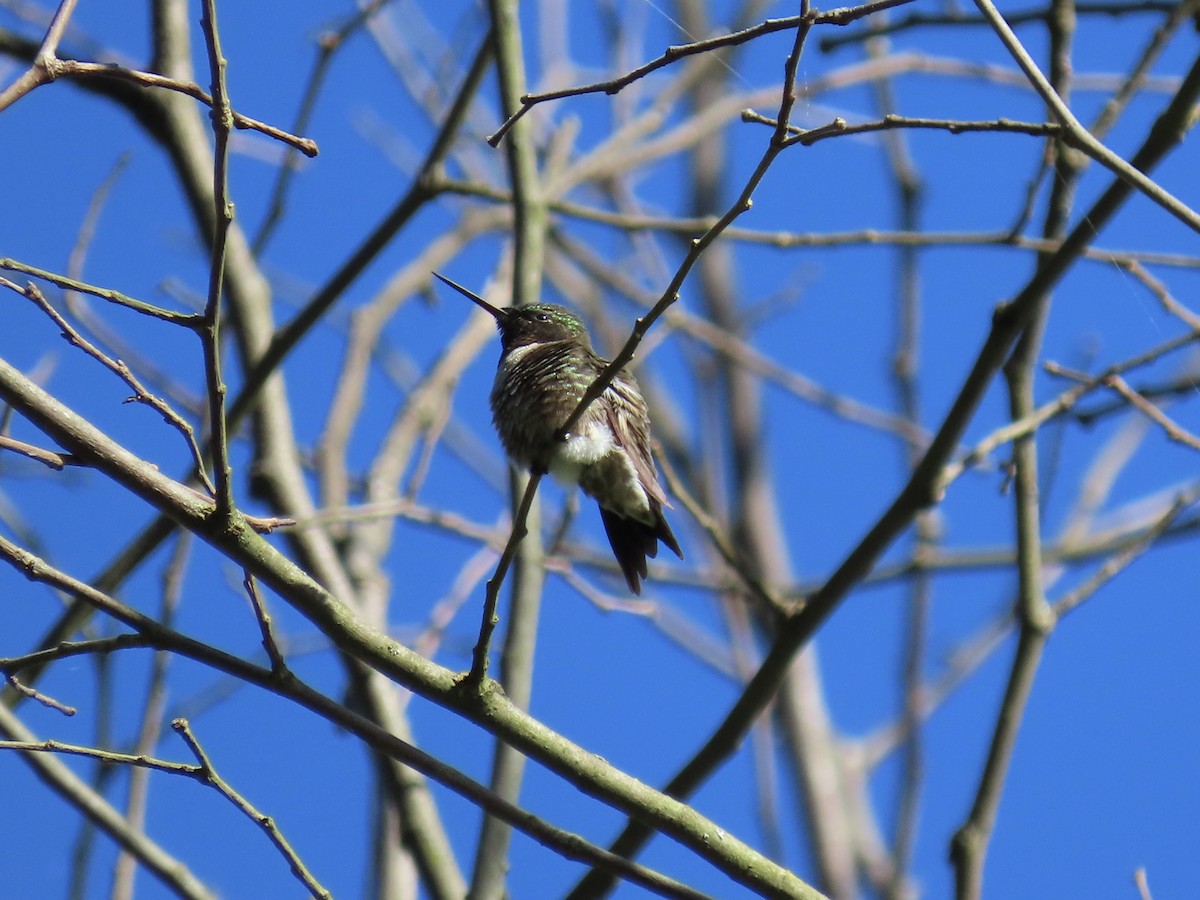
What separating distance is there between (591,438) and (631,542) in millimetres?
412

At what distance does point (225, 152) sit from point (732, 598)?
6662 millimetres

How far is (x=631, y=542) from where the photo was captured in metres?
4.39

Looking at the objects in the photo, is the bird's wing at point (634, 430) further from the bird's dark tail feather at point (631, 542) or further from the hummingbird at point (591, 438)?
the bird's dark tail feather at point (631, 542)

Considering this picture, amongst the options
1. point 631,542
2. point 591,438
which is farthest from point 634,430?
point 631,542

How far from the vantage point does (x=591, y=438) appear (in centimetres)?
416

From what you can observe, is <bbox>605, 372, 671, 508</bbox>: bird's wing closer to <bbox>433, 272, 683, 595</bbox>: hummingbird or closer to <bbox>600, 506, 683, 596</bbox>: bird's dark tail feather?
<bbox>433, 272, 683, 595</bbox>: hummingbird

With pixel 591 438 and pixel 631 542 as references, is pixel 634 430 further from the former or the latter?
pixel 631 542

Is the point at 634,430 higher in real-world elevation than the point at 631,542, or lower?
higher

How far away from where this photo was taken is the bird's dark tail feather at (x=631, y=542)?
4352mm

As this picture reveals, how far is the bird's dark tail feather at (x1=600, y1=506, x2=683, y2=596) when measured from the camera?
171 inches

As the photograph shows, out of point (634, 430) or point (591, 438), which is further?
point (634, 430)

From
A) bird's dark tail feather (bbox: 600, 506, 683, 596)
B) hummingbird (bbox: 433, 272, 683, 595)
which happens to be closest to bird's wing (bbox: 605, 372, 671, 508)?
hummingbird (bbox: 433, 272, 683, 595)

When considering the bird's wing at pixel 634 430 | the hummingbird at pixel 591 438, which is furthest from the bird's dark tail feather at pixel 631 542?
the bird's wing at pixel 634 430

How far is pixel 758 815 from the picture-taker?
6.45 metres
